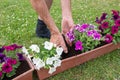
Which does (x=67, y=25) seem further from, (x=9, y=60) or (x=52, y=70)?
(x=9, y=60)

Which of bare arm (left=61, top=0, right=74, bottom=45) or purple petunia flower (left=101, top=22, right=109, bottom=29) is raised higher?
bare arm (left=61, top=0, right=74, bottom=45)

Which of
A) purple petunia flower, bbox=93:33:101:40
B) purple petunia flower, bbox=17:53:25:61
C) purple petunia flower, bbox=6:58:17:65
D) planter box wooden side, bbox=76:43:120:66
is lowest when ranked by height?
planter box wooden side, bbox=76:43:120:66

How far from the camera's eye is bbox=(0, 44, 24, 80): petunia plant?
2.56 meters

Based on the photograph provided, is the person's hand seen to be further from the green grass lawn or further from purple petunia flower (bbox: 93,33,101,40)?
the green grass lawn

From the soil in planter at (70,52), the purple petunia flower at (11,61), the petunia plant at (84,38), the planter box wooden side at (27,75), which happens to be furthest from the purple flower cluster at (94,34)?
the purple petunia flower at (11,61)

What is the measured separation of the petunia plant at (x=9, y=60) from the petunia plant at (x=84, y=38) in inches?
25.4

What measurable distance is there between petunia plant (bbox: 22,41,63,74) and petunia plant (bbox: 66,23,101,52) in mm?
311

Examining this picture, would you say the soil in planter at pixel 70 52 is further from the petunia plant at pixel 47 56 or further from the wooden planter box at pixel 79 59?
the petunia plant at pixel 47 56

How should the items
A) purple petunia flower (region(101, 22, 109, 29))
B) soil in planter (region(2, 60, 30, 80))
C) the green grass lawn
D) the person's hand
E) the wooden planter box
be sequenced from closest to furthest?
soil in planter (region(2, 60, 30, 80)) → the wooden planter box → the green grass lawn → the person's hand → purple petunia flower (region(101, 22, 109, 29))

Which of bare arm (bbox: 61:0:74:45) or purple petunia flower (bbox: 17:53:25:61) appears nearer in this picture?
purple petunia flower (bbox: 17:53:25:61)

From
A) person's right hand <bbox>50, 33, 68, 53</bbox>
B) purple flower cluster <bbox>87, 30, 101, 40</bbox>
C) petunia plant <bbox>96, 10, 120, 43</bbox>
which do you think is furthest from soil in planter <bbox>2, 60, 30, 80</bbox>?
petunia plant <bbox>96, 10, 120, 43</bbox>

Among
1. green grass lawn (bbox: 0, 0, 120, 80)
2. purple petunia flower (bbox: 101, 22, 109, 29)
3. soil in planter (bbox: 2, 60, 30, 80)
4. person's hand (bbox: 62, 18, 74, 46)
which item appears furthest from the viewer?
purple petunia flower (bbox: 101, 22, 109, 29)

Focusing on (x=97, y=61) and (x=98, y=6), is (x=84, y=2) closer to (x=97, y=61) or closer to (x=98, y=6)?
(x=98, y=6)

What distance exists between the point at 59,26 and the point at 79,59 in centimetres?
127
